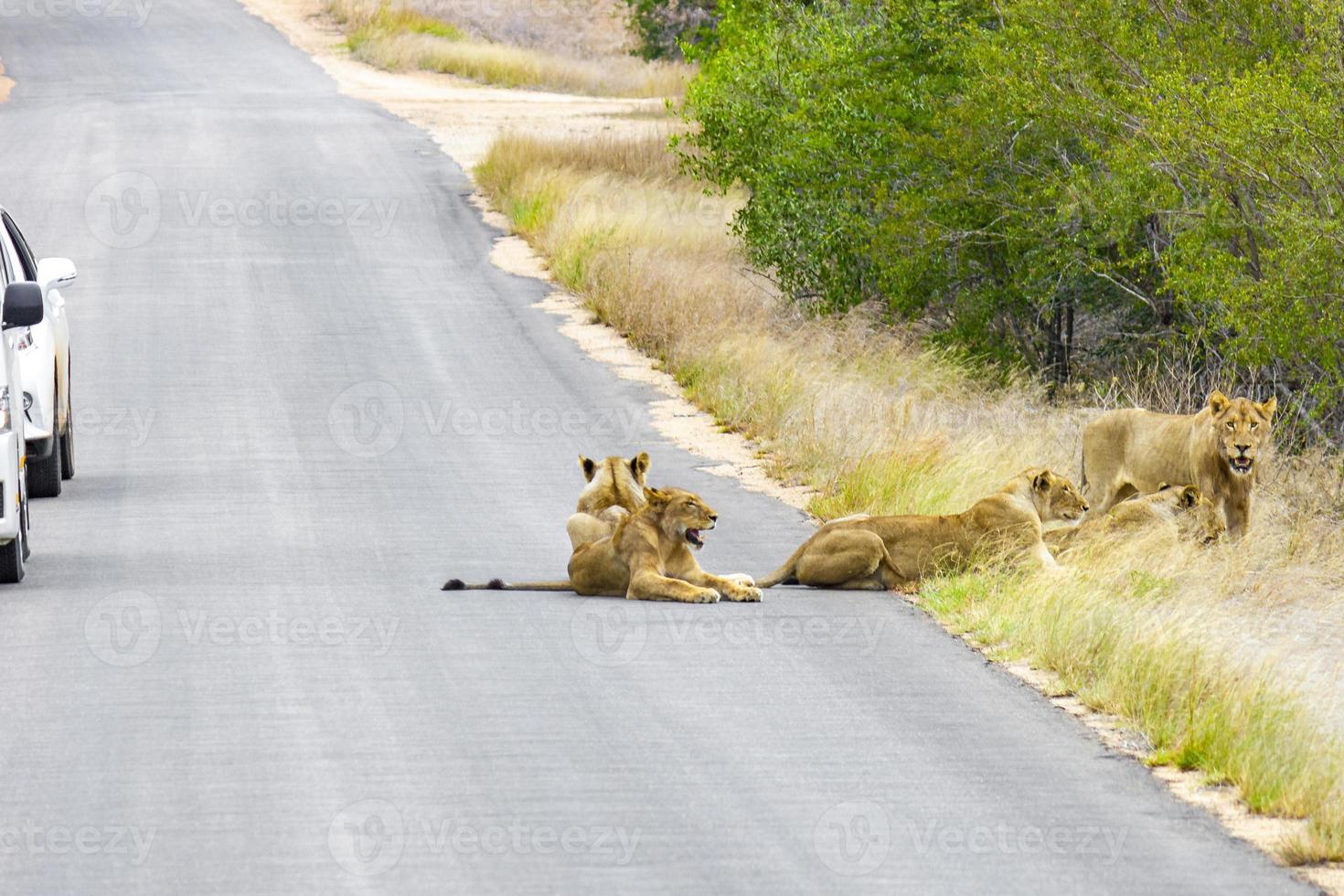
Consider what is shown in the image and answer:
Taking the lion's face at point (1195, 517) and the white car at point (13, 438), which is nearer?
the white car at point (13, 438)

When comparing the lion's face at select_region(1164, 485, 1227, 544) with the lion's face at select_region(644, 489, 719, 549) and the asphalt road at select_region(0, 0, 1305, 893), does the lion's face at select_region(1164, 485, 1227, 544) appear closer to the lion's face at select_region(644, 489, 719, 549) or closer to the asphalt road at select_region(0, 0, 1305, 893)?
the asphalt road at select_region(0, 0, 1305, 893)

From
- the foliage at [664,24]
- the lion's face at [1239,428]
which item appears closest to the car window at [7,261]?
the lion's face at [1239,428]

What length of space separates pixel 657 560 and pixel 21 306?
396 cm

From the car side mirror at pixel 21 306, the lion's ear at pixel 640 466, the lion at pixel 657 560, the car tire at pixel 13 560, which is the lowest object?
the car tire at pixel 13 560

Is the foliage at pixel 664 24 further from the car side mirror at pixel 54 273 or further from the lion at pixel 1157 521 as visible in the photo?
the lion at pixel 1157 521

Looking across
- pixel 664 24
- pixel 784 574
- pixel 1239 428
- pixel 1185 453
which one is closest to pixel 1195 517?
pixel 1239 428

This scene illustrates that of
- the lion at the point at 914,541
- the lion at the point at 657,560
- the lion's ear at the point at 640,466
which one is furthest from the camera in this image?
the lion's ear at the point at 640,466

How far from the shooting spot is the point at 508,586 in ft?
39.6

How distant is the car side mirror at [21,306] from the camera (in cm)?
1184

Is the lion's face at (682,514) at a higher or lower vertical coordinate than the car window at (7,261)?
lower

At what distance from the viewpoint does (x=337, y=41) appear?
186 feet

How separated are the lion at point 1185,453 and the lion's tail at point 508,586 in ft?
14.1

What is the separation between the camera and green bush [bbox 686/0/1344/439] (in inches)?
633

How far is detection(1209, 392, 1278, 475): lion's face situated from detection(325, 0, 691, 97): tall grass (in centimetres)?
3937
